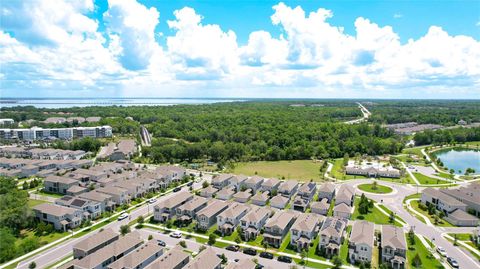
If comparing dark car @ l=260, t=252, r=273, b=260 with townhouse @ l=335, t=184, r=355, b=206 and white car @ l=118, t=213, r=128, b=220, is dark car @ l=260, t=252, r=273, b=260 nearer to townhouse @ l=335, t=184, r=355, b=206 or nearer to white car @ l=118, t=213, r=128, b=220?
townhouse @ l=335, t=184, r=355, b=206

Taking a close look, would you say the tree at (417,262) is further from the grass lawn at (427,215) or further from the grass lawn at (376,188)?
the grass lawn at (376,188)

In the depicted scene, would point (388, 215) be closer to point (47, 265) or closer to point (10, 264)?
point (47, 265)

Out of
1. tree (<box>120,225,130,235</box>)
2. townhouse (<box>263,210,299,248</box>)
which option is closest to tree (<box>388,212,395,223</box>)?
townhouse (<box>263,210,299,248</box>)

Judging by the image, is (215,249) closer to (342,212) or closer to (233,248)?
(233,248)

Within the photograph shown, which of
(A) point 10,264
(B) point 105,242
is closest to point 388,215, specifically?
(B) point 105,242

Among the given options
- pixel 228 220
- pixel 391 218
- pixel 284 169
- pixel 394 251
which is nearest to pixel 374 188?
pixel 391 218

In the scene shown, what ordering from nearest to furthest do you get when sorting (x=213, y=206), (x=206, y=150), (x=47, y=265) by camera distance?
(x=47, y=265) < (x=213, y=206) < (x=206, y=150)

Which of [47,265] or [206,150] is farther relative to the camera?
[206,150]
